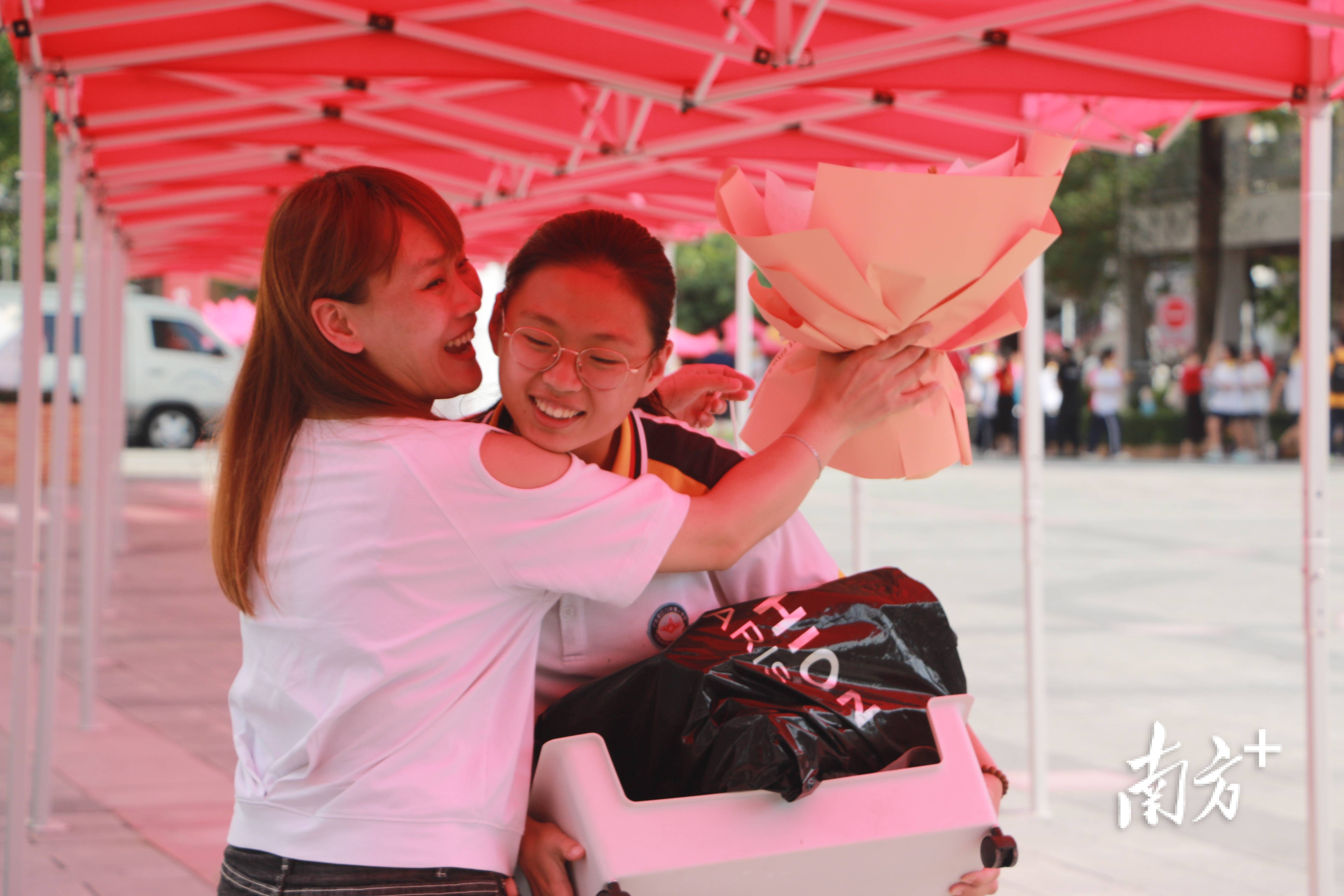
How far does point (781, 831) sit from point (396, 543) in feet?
1.84

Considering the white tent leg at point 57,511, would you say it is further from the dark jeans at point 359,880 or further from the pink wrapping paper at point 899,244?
the pink wrapping paper at point 899,244

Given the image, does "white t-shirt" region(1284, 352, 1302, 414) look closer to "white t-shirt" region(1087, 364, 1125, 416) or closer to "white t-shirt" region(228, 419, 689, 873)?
"white t-shirt" region(1087, 364, 1125, 416)

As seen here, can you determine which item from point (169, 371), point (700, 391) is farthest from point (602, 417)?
point (169, 371)

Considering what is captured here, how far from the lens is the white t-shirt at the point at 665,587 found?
180 cm

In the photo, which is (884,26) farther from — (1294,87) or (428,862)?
(428,862)

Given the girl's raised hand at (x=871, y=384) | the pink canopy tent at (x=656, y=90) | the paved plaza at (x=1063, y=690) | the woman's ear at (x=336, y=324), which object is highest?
the pink canopy tent at (x=656, y=90)

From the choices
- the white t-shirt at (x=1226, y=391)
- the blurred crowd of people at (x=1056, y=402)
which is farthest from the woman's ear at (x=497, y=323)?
the white t-shirt at (x=1226, y=391)

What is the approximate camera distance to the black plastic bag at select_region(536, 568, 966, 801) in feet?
5.23

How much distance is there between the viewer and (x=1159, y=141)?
531 centimetres

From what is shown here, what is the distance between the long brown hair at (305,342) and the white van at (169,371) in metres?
18.6

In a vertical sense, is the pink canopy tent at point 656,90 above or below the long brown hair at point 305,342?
above

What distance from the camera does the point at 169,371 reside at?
19719 mm

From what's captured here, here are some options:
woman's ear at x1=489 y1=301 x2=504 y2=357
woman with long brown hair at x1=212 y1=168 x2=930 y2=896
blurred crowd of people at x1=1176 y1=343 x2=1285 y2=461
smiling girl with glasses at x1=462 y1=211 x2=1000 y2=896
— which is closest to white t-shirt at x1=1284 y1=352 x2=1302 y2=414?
blurred crowd of people at x1=1176 y1=343 x2=1285 y2=461

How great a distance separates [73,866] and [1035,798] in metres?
3.21
